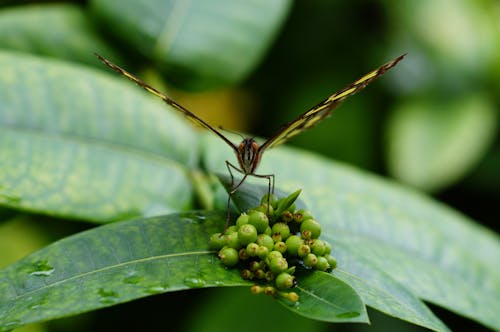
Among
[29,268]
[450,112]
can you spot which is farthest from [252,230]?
[450,112]

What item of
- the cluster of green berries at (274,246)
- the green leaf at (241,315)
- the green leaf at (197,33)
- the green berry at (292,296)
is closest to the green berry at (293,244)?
the cluster of green berries at (274,246)

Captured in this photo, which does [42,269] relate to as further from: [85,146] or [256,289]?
[85,146]

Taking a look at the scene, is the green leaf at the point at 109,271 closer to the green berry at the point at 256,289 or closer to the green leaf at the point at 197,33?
the green berry at the point at 256,289

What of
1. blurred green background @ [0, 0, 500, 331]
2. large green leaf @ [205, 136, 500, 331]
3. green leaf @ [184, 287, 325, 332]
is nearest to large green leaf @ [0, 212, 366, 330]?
large green leaf @ [205, 136, 500, 331]

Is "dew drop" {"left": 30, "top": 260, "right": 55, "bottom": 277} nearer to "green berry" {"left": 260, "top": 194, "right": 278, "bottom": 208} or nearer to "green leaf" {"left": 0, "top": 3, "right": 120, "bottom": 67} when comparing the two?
"green berry" {"left": 260, "top": 194, "right": 278, "bottom": 208}

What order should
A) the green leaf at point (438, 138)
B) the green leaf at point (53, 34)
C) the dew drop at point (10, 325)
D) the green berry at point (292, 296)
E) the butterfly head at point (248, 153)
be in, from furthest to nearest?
the green leaf at point (438, 138), the green leaf at point (53, 34), the butterfly head at point (248, 153), the green berry at point (292, 296), the dew drop at point (10, 325)

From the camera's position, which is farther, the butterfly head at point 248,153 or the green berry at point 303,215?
the butterfly head at point 248,153

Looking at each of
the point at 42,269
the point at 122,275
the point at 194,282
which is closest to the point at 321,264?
the point at 194,282
